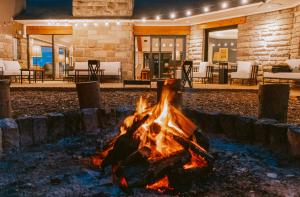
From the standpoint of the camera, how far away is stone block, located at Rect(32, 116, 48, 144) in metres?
3.78

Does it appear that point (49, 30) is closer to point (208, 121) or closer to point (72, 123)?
point (72, 123)

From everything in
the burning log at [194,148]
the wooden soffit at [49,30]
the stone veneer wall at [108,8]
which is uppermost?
the stone veneer wall at [108,8]

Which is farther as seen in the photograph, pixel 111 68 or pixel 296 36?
pixel 111 68

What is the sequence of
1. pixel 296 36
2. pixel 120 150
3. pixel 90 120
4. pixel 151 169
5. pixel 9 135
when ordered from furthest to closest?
pixel 296 36 → pixel 90 120 → pixel 9 135 → pixel 120 150 → pixel 151 169

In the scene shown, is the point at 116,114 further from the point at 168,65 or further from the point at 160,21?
the point at 168,65

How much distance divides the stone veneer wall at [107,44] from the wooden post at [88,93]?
11.3 meters

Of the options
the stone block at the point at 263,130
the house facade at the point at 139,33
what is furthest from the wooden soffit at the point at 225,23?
the stone block at the point at 263,130

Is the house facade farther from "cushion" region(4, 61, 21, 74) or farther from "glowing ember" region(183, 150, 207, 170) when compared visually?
"glowing ember" region(183, 150, 207, 170)

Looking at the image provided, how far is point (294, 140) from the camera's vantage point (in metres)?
3.14

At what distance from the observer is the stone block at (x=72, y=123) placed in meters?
4.18

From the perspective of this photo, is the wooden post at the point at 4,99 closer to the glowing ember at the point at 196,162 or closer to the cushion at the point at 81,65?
the glowing ember at the point at 196,162

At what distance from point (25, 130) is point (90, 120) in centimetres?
98

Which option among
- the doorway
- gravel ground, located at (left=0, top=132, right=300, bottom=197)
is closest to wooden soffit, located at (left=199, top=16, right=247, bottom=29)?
the doorway

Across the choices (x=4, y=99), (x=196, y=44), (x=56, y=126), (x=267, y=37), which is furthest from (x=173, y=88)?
(x=196, y=44)
